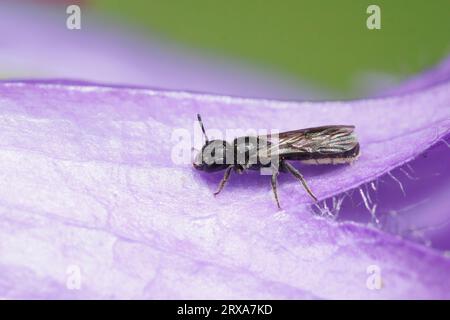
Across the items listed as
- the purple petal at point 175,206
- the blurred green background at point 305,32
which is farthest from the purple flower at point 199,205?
the blurred green background at point 305,32

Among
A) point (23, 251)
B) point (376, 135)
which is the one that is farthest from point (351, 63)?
point (23, 251)

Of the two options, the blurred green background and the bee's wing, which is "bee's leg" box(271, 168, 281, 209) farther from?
the blurred green background

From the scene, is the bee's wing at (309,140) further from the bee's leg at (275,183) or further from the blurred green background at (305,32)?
the blurred green background at (305,32)

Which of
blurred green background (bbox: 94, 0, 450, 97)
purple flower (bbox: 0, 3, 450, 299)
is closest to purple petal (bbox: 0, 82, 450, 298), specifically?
purple flower (bbox: 0, 3, 450, 299)

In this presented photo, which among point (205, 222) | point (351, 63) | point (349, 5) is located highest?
point (349, 5)
